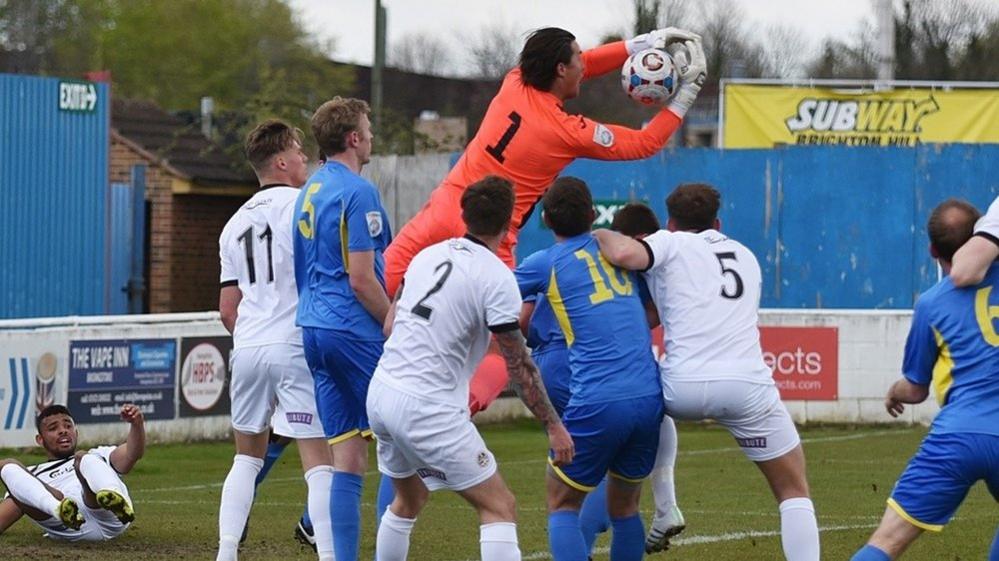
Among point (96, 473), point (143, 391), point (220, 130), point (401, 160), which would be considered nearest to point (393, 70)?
point (220, 130)

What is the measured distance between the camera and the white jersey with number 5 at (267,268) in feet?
28.1

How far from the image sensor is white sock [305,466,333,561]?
324 inches

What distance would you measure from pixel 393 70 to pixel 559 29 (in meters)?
53.9

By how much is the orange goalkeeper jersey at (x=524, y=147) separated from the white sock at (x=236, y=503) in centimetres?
116

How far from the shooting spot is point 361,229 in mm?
7980

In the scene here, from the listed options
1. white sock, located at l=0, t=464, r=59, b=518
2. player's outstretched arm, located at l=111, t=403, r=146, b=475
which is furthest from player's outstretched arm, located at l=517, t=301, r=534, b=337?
white sock, located at l=0, t=464, r=59, b=518

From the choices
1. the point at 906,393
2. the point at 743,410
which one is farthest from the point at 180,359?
the point at 906,393

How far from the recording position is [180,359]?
17.3 meters

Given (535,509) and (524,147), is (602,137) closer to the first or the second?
(524,147)

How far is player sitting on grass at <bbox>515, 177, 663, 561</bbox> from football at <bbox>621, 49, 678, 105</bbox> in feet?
4.72

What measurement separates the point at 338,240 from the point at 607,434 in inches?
60.8

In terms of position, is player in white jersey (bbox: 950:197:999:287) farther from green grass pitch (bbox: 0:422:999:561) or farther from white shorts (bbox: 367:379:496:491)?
green grass pitch (bbox: 0:422:999:561)

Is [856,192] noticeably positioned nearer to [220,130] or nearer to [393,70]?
[220,130]

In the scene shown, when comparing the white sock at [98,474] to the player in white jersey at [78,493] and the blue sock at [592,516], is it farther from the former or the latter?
the blue sock at [592,516]
